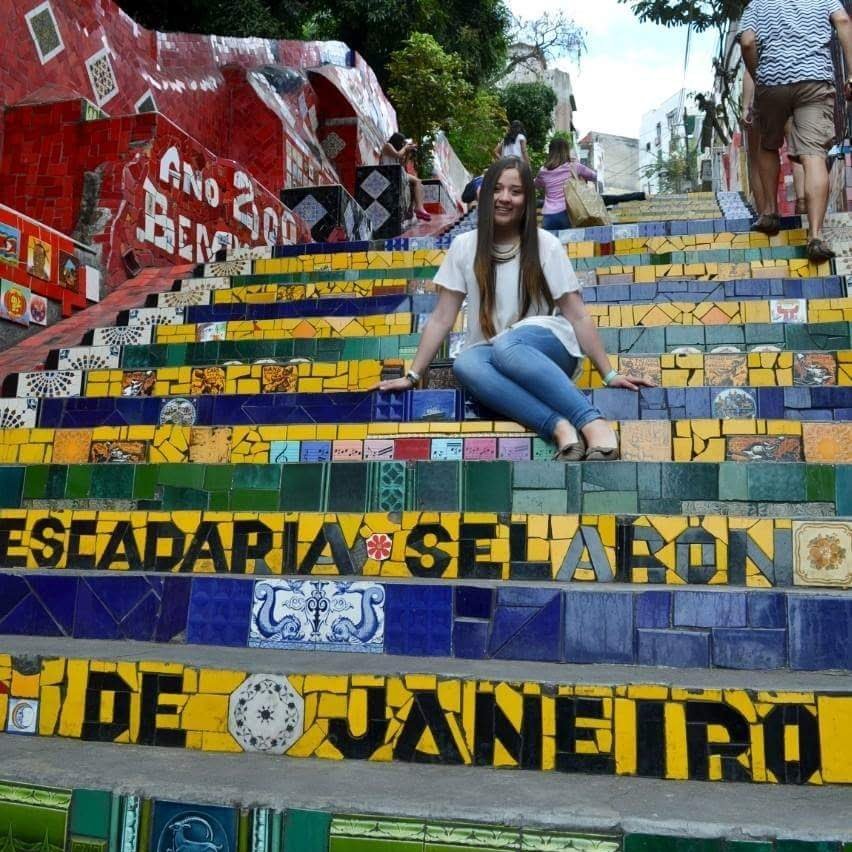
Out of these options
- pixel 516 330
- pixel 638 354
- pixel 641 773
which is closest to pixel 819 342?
pixel 638 354

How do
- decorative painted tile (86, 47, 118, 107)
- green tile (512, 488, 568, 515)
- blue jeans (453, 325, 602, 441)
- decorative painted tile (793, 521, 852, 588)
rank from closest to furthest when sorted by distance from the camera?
decorative painted tile (793, 521, 852, 588)
green tile (512, 488, 568, 515)
blue jeans (453, 325, 602, 441)
decorative painted tile (86, 47, 118, 107)

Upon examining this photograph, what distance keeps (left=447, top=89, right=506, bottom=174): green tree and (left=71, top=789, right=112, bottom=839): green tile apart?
17.5 meters

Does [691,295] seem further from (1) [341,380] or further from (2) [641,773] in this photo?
(2) [641,773]

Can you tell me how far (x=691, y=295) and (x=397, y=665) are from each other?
11.1ft

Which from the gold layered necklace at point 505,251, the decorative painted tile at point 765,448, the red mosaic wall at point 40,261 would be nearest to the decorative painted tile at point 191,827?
the decorative painted tile at point 765,448

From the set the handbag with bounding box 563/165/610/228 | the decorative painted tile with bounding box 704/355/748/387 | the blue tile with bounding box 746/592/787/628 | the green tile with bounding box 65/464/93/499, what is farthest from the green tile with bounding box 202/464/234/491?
the handbag with bounding box 563/165/610/228

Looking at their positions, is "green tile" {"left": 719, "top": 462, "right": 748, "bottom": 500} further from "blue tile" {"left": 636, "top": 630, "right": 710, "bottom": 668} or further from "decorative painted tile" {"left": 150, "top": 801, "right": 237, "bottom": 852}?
"decorative painted tile" {"left": 150, "top": 801, "right": 237, "bottom": 852}

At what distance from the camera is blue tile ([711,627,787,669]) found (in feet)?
6.18

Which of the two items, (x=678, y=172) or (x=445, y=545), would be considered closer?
(x=445, y=545)

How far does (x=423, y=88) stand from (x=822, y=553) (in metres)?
13.8

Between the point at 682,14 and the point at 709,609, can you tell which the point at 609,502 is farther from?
the point at 682,14

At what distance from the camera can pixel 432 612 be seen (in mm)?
2051

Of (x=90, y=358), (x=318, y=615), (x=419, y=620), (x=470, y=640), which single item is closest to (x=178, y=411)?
(x=90, y=358)

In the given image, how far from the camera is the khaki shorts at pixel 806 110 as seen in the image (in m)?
5.06
